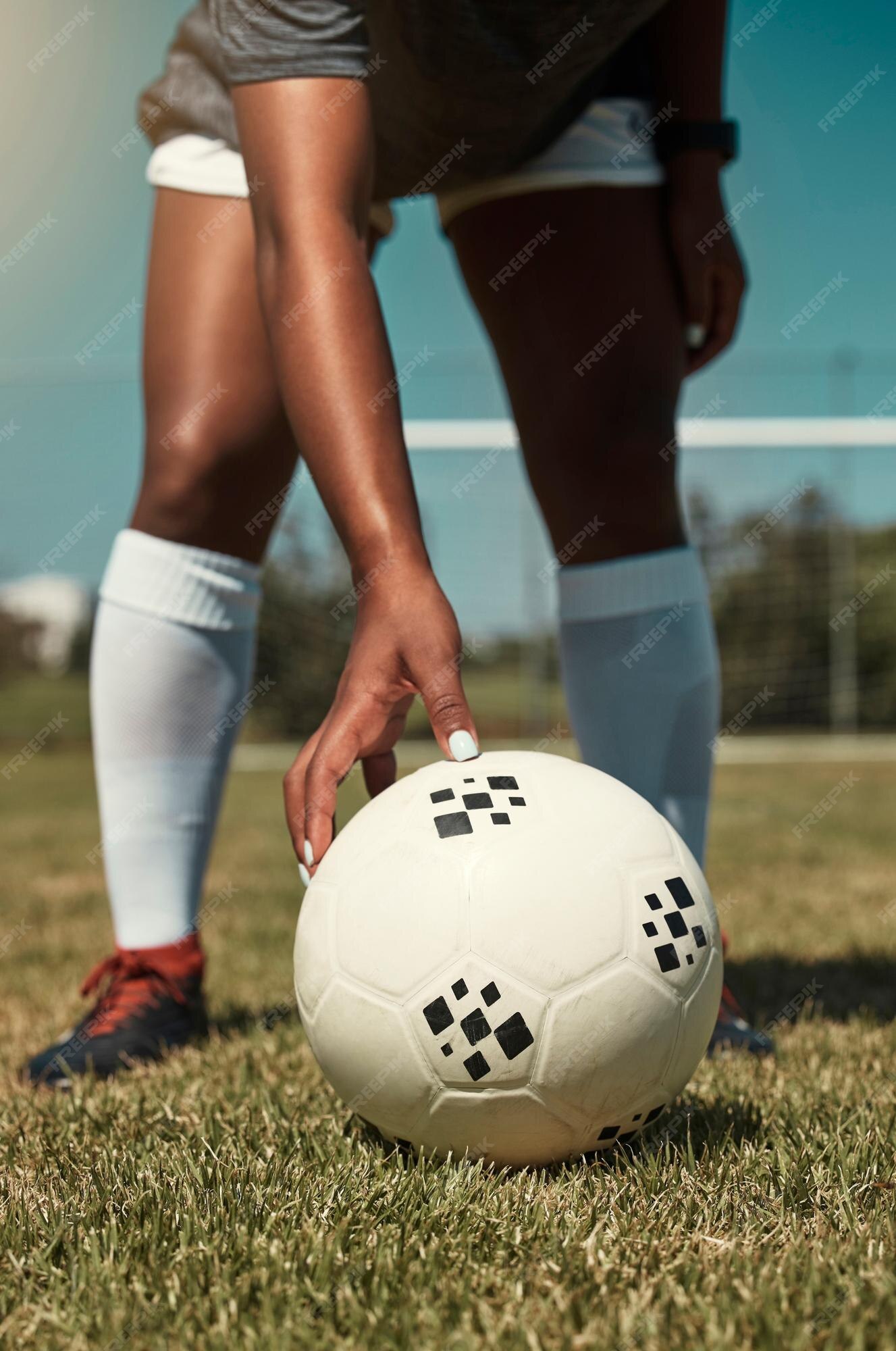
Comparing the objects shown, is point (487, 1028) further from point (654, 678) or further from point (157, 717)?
point (157, 717)

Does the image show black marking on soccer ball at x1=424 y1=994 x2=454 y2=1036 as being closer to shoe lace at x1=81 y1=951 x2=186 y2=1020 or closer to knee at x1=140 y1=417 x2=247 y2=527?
shoe lace at x1=81 y1=951 x2=186 y2=1020

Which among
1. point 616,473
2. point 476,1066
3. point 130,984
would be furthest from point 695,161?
point 130,984

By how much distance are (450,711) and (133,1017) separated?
41.2 inches

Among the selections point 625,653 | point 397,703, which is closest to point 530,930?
point 397,703

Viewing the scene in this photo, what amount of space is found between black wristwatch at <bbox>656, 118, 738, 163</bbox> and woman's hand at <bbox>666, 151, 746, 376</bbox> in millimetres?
18

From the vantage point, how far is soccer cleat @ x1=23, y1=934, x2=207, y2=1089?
6.83 ft

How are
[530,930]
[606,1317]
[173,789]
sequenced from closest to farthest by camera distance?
[606,1317], [530,930], [173,789]

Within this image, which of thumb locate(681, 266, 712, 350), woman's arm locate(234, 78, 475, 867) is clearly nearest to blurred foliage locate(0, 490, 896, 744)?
thumb locate(681, 266, 712, 350)

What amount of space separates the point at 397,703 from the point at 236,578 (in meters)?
0.88

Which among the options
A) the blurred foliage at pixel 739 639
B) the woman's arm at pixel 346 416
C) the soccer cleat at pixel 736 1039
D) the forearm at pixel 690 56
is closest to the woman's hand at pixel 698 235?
the forearm at pixel 690 56

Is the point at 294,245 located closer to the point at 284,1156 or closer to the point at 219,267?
the point at 219,267

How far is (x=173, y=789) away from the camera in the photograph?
7.47 ft

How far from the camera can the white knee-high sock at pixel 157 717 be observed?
222cm

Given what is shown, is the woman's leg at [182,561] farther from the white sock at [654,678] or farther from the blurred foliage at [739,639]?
the blurred foliage at [739,639]
